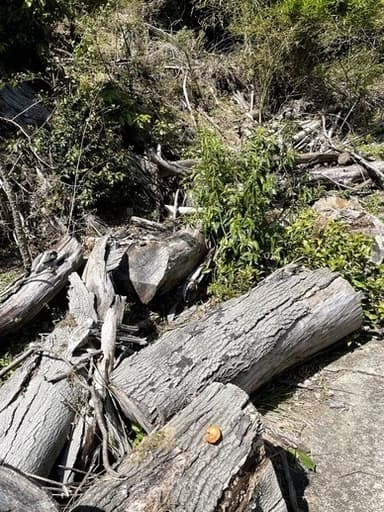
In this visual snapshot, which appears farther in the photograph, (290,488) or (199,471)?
(290,488)

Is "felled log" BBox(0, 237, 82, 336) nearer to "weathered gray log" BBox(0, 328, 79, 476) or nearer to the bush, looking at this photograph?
"weathered gray log" BBox(0, 328, 79, 476)

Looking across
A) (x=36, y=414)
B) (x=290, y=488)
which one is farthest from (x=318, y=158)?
(x=36, y=414)

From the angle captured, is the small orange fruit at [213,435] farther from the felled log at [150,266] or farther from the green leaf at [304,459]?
the felled log at [150,266]

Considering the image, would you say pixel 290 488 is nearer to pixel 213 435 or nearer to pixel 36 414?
pixel 213 435

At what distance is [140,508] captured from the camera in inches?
75.6

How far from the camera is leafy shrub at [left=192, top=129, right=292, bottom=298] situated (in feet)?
12.0

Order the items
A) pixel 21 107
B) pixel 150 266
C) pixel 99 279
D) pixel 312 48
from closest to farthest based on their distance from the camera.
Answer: pixel 99 279 < pixel 150 266 < pixel 21 107 < pixel 312 48

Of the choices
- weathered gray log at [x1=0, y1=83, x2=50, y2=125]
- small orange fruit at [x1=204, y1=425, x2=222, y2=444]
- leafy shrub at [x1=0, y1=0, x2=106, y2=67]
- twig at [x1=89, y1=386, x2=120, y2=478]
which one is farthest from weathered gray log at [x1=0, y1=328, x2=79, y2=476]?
leafy shrub at [x1=0, y1=0, x2=106, y2=67]

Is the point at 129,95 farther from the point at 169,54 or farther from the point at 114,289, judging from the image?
the point at 114,289

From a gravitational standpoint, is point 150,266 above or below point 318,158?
above

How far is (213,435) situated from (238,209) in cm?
195

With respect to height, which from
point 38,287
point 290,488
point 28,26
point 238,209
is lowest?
Answer: point 290,488

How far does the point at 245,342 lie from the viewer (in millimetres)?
2949

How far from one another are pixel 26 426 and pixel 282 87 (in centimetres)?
637
